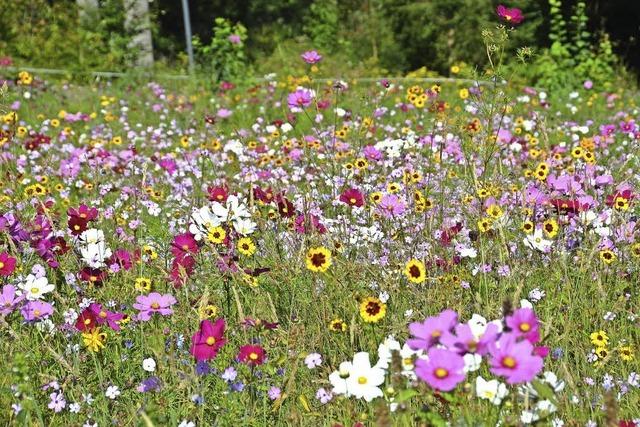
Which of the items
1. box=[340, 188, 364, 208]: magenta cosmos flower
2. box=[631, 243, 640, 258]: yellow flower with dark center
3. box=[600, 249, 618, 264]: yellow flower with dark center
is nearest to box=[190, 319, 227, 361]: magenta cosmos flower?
box=[340, 188, 364, 208]: magenta cosmos flower

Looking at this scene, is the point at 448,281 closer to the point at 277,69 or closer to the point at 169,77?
the point at 169,77

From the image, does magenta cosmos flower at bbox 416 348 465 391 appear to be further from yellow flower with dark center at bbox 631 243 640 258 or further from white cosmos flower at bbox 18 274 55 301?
yellow flower with dark center at bbox 631 243 640 258

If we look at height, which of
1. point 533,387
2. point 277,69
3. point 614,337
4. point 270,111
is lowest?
point 277,69

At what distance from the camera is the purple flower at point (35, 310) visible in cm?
211

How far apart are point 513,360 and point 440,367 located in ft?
0.41

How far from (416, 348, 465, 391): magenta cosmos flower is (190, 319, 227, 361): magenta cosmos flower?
70cm

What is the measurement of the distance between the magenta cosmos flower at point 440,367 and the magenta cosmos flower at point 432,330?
2.6 inches

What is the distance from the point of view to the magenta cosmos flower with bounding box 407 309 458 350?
136 centimetres

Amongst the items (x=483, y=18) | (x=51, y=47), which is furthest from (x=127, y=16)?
(x=483, y=18)

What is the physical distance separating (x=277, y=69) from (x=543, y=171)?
10.1 meters

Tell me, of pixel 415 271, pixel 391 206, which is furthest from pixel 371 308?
pixel 391 206

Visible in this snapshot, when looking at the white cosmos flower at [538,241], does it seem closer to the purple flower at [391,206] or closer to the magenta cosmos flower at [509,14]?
the purple flower at [391,206]

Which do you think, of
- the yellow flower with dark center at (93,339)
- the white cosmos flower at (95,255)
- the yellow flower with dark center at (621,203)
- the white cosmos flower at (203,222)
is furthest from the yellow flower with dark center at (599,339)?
the white cosmos flower at (95,255)

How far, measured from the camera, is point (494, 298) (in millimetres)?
2449
